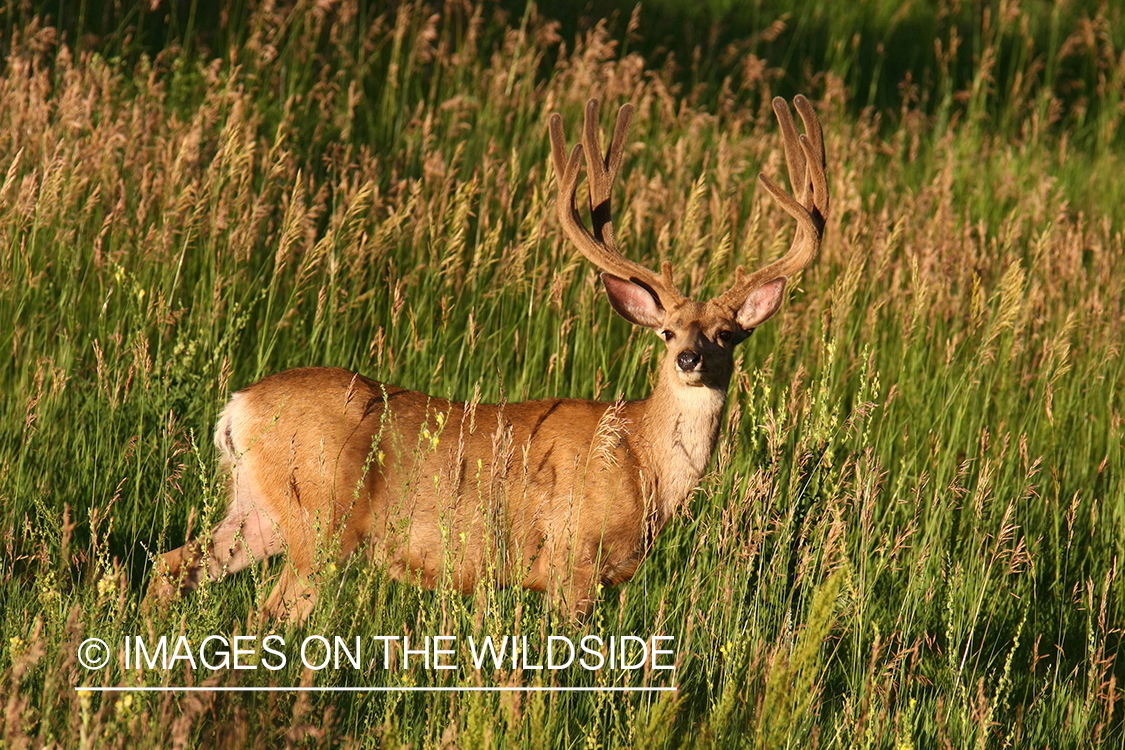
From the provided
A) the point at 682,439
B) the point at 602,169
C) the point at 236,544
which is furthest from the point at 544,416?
the point at 236,544

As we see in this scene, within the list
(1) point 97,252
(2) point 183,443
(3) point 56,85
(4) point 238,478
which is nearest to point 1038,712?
(4) point 238,478

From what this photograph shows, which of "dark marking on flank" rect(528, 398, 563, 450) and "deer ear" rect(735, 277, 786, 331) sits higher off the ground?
"deer ear" rect(735, 277, 786, 331)

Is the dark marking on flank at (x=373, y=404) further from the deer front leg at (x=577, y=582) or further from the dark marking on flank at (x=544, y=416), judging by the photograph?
A: the deer front leg at (x=577, y=582)

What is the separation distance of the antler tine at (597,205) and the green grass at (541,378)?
46 centimetres

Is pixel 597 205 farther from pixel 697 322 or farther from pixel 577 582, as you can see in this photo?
pixel 577 582

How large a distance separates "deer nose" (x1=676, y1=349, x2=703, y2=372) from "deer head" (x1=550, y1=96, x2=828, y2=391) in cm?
16

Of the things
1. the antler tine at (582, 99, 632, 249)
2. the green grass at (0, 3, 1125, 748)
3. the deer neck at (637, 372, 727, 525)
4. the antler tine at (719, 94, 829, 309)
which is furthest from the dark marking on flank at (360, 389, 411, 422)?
the antler tine at (719, 94, 829, 309)

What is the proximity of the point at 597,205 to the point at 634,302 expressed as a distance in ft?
1.36

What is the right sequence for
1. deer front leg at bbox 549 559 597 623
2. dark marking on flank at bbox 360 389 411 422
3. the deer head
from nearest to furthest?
deer front leg at bbox 549 559 597 623
dark marking on flank at bbox 360 389 411 422
the deer head

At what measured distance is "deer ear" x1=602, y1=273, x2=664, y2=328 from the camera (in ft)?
15.0

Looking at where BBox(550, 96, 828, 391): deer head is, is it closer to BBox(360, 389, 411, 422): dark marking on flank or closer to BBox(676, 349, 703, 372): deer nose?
BBox(676, 349, 703, 372): deer nose

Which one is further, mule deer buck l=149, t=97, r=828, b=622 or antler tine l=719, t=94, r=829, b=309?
antler tine l=719, t=94, r=829, b=309

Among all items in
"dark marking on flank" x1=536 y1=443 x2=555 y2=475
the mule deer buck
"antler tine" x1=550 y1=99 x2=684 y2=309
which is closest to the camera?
the mule deer buck

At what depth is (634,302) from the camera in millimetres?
4652
